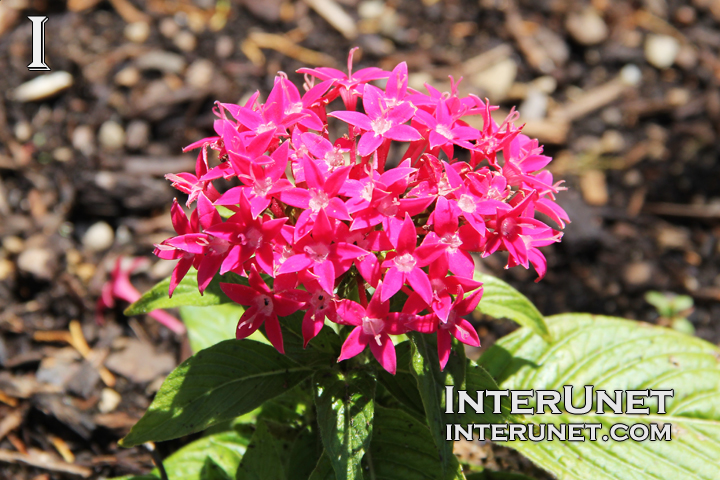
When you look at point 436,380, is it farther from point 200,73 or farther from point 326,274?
point 200,73

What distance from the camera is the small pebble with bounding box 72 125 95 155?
12.4 feet

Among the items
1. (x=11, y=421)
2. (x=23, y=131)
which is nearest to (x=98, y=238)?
(x=23, y=131)

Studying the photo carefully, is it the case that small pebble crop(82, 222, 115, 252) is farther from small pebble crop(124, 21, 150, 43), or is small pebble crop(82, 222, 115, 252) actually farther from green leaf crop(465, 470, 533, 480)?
green leaf crop(465, 470, 533, 480)

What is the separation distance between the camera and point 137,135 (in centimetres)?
384

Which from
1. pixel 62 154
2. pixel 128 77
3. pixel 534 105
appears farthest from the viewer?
pixel 534 105

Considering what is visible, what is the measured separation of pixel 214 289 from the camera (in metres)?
1.90

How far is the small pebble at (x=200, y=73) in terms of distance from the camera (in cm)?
406

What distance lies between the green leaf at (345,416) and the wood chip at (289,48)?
9.55 ft

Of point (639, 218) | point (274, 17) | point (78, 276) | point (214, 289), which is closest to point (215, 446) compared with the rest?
point (214, 289)

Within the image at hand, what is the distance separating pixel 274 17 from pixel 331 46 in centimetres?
50

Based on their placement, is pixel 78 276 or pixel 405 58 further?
pixel 405 58

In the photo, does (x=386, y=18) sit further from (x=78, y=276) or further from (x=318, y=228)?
(x=318, y=228)

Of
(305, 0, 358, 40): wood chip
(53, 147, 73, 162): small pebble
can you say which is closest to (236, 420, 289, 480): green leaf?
(53, 147, 73, 162): small pebble

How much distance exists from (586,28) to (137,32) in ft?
10.6
